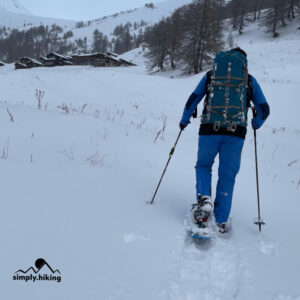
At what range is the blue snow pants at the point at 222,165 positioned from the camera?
2934mm

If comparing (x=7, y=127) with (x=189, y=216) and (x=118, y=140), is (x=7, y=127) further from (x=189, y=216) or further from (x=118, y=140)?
(x=189, y=216)

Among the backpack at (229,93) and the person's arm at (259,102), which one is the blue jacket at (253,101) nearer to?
the person's arm at (259,102)

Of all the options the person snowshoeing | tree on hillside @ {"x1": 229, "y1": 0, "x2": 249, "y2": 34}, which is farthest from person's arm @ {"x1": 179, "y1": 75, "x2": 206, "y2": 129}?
tree on hillside @ {"x1": 229, "y1": 0, "x2": 249, "y2": 34}

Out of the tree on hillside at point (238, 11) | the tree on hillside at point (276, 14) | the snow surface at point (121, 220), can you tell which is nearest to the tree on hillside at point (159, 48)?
the tree on hillside at point (276, 14)

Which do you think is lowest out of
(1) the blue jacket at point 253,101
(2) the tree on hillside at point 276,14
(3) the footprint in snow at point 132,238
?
(3) the footprint in snow at point 132,238

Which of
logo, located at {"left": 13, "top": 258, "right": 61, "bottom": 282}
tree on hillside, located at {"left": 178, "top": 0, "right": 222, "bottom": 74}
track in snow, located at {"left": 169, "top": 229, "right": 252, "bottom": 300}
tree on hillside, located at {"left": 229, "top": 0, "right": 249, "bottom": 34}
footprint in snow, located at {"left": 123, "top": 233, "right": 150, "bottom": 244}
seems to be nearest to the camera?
logo, located at {"left": 13, "top": 258, "right": 61, "bottom": 282}

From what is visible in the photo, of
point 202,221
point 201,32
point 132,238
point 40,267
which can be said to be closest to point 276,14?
point 201,32

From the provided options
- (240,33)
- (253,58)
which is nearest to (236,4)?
(240,33)

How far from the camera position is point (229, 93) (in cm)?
296

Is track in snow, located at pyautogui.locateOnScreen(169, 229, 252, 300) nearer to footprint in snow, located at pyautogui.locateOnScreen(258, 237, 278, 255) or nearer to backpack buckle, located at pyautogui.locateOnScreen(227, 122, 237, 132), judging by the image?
footprint in snow, located at pyautogui.locateOnScreen(258, 237, 278, 255)

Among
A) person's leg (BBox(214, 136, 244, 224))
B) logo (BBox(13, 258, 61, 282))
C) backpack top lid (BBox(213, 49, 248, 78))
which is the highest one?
backpack top lid (BBox(213, 49, 248, 78))

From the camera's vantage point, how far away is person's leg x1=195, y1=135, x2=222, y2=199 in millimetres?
2998

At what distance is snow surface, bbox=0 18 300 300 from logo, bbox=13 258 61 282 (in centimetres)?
4

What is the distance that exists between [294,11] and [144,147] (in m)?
57.2
